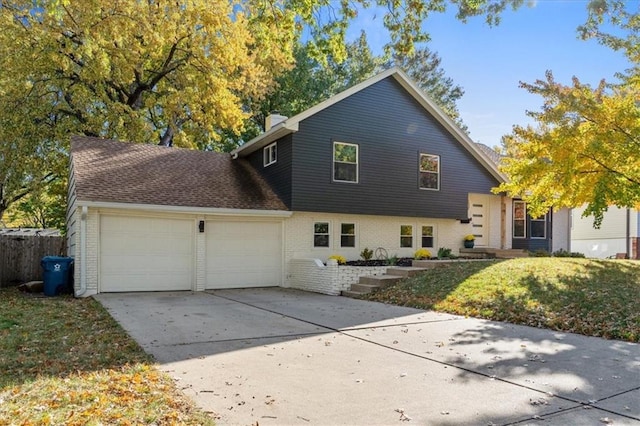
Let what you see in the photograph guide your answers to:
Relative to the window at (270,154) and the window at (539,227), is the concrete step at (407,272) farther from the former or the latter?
the window at (539,227)

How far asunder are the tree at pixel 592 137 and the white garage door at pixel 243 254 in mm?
7391

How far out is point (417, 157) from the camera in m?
16.8

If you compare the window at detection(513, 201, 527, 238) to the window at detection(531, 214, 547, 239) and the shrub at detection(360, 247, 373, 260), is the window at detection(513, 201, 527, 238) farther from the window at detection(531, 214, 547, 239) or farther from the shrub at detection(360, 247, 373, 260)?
the shrub at detection(360, 247, 373, 260)

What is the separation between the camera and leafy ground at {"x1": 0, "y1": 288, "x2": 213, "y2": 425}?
3629mm

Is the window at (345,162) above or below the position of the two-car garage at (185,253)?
above

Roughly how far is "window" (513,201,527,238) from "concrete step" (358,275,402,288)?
28.2ft

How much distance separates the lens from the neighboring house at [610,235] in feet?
78.0

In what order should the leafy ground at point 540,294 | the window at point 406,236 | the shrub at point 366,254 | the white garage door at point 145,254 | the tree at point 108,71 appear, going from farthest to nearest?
the tree at point 108,71 → the window at point 406,236 → the shrub at point 366,254 → the white garage door at point 145,254 → the leafy ground at point 540,294

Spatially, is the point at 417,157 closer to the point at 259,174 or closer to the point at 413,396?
the point at 259,174

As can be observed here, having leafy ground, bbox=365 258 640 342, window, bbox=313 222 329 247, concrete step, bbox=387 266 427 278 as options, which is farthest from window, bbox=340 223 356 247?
leafy ground, bbox=365 258 640 342

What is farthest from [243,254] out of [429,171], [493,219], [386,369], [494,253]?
[493,219]

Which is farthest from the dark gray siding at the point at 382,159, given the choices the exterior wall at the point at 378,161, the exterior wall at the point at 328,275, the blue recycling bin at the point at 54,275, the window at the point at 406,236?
the blue recycling bin at the point at 54,275

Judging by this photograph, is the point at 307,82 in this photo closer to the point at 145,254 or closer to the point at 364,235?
the point at 364,235

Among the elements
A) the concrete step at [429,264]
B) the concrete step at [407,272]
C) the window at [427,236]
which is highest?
the window at [427,236]
